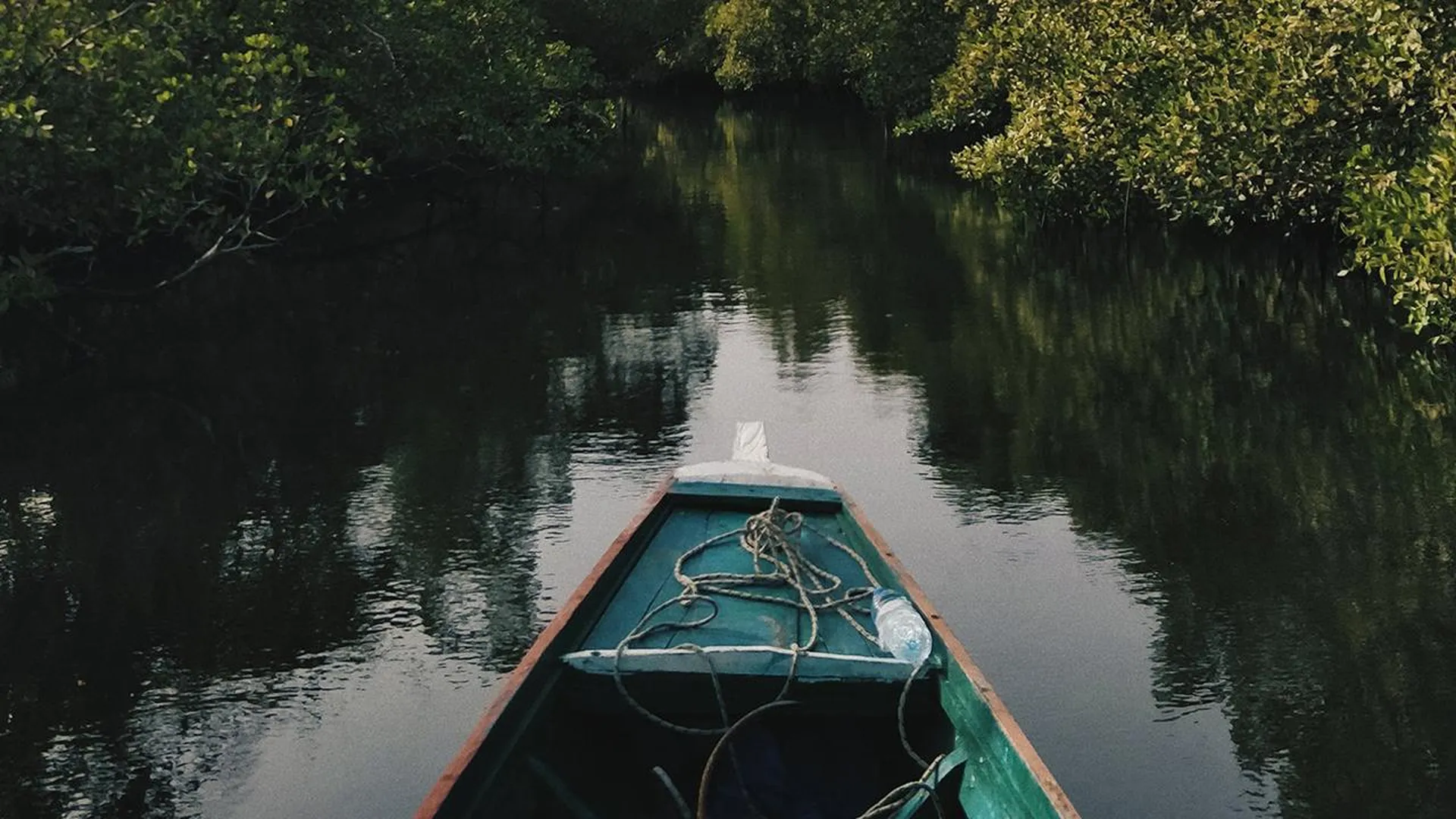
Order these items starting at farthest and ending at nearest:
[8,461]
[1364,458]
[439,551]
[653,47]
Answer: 1. [653,47]
2. [8,461]
3. [1364,458]
4. [439,551]

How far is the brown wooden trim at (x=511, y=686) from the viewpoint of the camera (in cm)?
559

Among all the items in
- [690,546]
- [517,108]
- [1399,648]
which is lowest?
[1399,648]

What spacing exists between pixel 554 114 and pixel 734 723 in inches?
1089

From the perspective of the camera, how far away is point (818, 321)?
2225cm

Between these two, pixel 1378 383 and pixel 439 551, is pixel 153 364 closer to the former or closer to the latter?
pixel 439 551

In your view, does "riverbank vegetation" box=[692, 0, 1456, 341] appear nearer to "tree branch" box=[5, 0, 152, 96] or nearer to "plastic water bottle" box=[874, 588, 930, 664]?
"plastic water bottle" box=[874, 588, 930, 664]

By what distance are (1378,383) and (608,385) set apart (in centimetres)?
911

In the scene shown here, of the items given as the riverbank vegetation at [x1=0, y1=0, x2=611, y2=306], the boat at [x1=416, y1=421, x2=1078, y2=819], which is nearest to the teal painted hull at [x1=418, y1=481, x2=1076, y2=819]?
the boat at [x1=416, y1=421, x2=1078, y2=819]

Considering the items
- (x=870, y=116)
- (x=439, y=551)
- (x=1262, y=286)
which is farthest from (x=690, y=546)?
(x=870, y=116)

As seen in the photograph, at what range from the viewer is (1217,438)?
15477mm

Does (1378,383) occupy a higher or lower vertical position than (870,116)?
lower

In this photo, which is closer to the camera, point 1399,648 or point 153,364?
point 1399,648

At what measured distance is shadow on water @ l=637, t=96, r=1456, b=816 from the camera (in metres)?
9.39

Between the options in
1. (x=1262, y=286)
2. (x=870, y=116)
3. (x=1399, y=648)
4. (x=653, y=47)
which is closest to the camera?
(x=1399, y=648)
